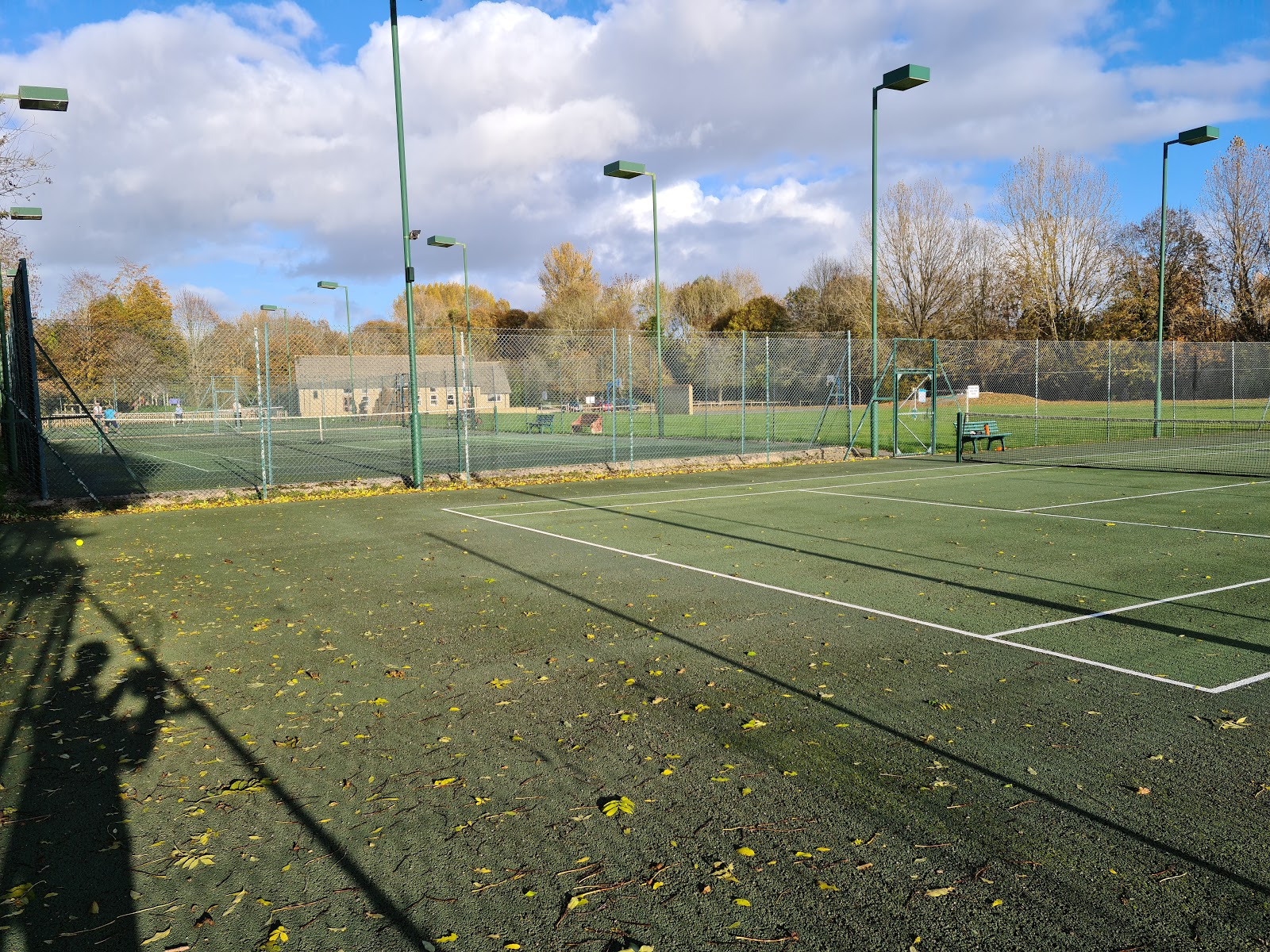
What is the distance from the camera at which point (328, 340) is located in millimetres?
55312

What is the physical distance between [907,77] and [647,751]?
17.3 m

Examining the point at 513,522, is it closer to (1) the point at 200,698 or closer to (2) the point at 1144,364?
(1) the point at 200,698

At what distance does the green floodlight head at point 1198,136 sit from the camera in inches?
878

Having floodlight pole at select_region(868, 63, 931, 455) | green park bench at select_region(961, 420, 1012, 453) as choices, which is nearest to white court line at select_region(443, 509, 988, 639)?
floodlight pole at select_region(868, 63, 931, 455)

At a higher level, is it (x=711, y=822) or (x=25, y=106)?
(x=25, y=106)

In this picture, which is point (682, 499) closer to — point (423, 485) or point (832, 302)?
point (423, 485)

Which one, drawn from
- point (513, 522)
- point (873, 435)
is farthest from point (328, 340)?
point (513, 522)

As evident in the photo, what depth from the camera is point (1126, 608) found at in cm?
704

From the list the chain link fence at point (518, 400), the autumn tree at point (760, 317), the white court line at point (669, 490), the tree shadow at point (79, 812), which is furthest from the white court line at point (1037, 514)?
the autumn tree at point (760, 317)

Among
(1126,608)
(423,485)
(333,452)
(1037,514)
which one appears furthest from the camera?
(333,452)

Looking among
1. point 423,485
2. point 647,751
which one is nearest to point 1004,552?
point 647,751

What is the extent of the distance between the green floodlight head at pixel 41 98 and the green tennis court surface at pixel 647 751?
855cm

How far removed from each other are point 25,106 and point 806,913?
1656cm

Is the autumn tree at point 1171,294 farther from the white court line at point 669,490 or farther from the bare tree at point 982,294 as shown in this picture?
the white court line at point 669,490
